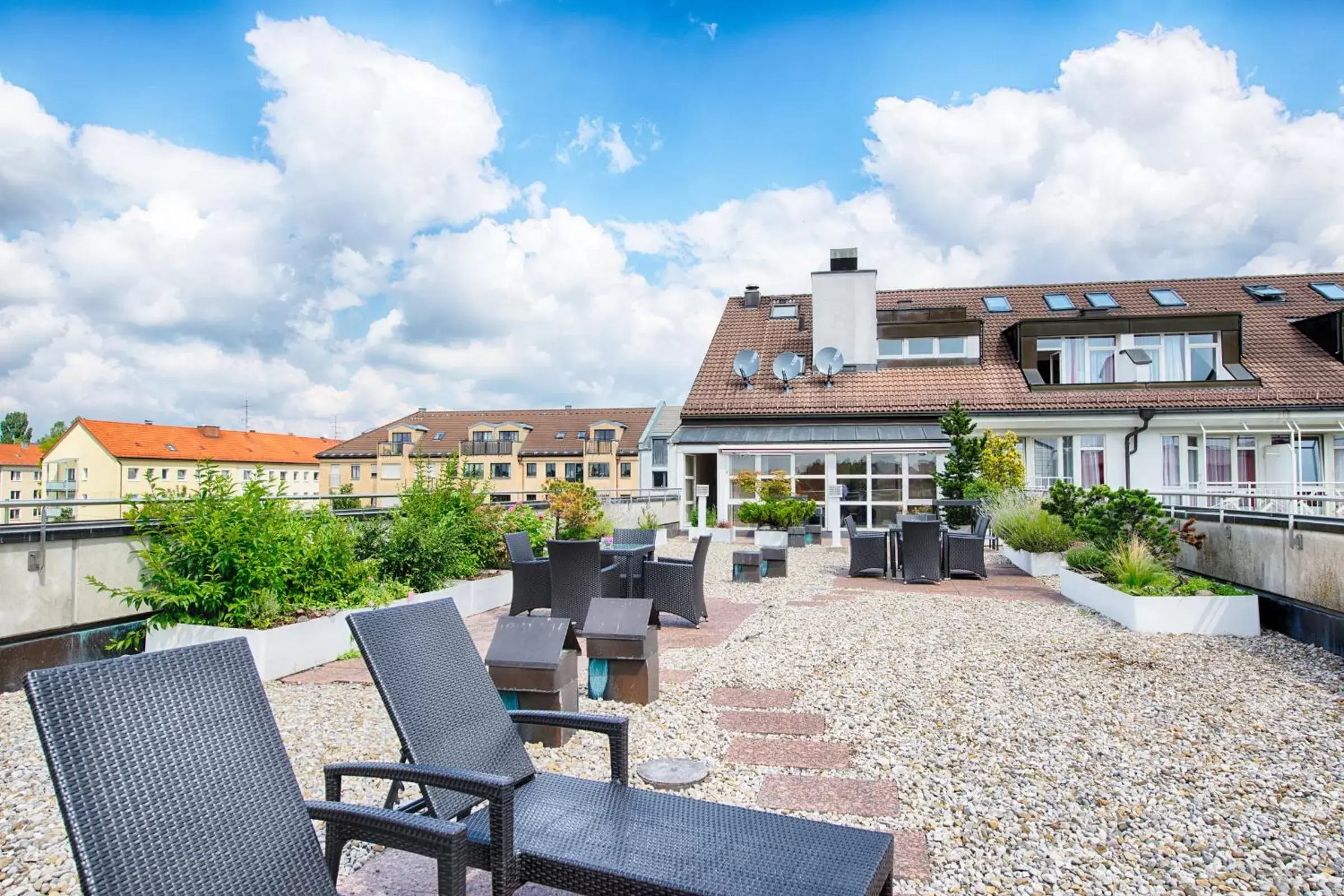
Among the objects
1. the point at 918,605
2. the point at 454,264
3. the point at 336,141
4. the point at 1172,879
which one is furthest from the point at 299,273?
the point at 1172,879

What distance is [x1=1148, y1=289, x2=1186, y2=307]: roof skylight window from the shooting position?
21844 mm

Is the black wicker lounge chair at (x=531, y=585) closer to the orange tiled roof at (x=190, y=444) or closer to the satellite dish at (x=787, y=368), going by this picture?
the satellite dish at (x=787, y=368)

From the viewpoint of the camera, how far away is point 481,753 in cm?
279

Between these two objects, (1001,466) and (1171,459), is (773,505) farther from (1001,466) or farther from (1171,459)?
(1171,459)

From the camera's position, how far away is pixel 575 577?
23.0ft

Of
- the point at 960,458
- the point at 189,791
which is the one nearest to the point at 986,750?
the point at 189,791

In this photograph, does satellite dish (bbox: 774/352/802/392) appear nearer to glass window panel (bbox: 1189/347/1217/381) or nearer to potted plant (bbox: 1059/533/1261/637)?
glass window panel (bbox: 1189/347/1217/381)

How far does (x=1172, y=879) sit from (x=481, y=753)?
2.43m

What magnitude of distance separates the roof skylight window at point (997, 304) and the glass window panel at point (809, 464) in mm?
8181

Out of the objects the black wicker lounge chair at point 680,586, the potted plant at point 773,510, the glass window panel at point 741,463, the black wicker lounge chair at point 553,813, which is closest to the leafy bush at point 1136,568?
the black wicker lounge chair at point 680,586

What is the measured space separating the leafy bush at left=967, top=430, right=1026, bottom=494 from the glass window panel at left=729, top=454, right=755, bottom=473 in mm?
5042

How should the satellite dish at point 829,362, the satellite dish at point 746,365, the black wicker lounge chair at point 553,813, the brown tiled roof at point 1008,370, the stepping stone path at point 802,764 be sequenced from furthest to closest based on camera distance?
the satellite dish at point 746,365, the satellite dish at point 829,362, the brown tiled roof at point 1008,370, the stepping stone path at point 802,764, the black wicker lounge chair at point 553,813

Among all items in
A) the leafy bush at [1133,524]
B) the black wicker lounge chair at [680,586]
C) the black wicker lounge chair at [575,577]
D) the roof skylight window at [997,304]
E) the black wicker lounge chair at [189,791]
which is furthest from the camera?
the roof skylight window at [997,304]

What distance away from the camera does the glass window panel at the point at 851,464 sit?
59.2ft
